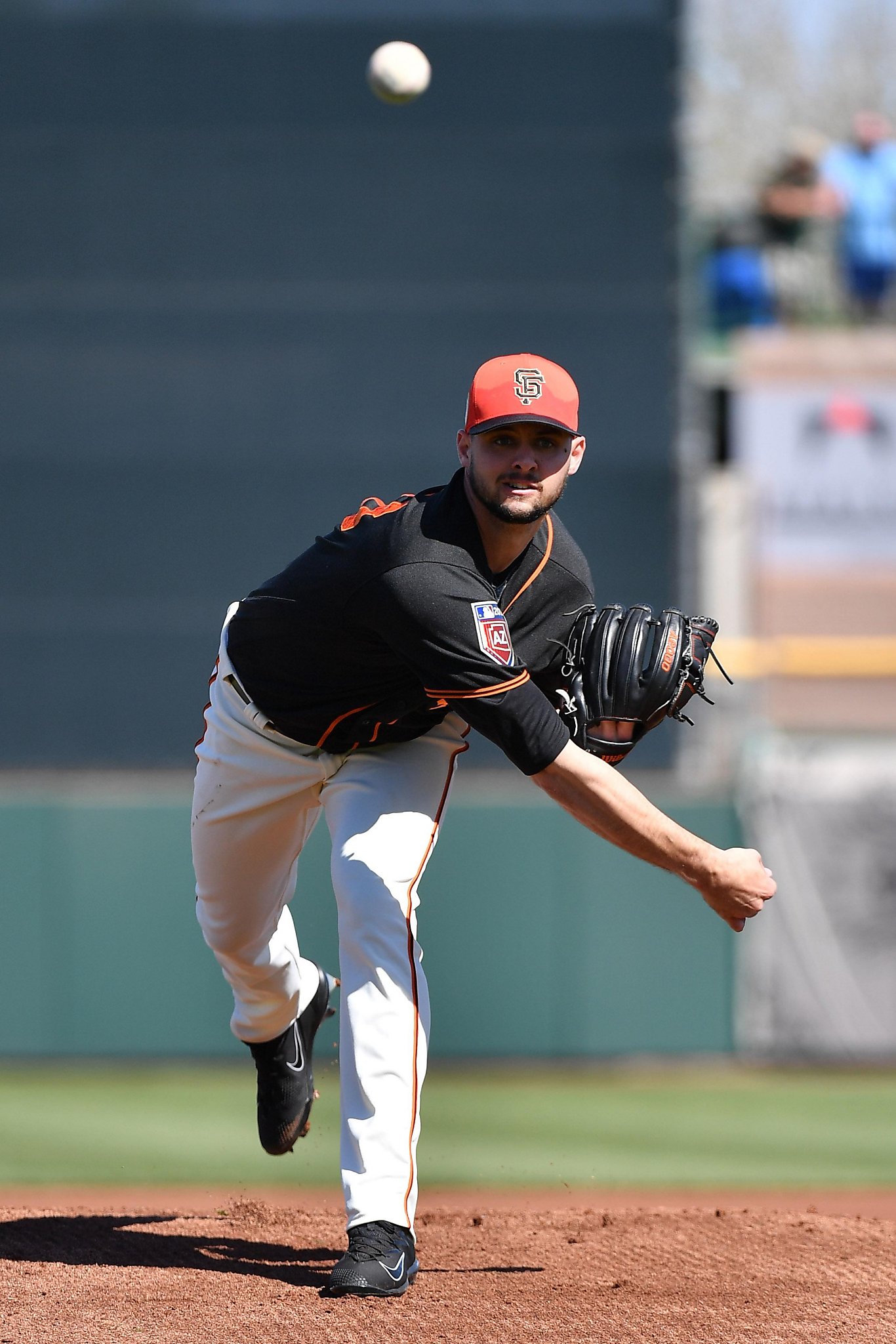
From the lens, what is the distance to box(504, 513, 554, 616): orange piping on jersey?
3.20 metres

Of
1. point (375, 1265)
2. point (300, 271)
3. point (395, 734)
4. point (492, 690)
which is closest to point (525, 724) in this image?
point (492, 690)

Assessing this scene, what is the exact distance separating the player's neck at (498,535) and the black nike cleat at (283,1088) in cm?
122

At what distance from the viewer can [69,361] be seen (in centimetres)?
716

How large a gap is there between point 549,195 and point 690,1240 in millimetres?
4763

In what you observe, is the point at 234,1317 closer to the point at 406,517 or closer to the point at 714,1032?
the point at 406,517

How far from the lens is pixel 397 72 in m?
4.95

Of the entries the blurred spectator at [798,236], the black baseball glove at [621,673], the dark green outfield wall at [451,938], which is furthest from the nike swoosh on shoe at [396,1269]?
the blurred spectator at [798,236]

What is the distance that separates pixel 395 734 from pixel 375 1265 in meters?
0.96

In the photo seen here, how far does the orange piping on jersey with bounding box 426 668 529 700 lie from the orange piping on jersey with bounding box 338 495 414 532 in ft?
1.18

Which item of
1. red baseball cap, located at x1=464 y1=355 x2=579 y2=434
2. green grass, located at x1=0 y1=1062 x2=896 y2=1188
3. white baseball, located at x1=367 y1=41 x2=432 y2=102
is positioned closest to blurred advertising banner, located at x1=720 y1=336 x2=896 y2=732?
green grass, located at x1=0 y1=1062 x2=896 y2=1188

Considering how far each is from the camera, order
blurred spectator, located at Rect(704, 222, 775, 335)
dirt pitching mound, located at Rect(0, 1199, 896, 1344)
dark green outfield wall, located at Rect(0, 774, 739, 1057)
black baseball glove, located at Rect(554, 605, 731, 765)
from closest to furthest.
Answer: dirt pitching mound, located at Rect(0, 1199, 896, 1344) < black baseball glove, located at Rect(554, 605, 731, 765) < dark green outfield wall, located at Rect(0, 774, 739, 1057) < blurred spectator, located at Rect(704, 222, 775, 335)

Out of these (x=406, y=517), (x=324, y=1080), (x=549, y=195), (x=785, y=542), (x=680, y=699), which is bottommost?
(x=324, y=1080)

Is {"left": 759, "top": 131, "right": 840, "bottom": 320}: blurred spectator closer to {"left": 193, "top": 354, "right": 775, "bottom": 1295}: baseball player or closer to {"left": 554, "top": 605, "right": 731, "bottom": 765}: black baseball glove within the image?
{"left": 554, "top": 605, "right": 731, "bottom": 765}: black baseball glove

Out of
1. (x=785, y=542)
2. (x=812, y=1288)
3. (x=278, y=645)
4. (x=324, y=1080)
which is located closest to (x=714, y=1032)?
(x=324, y=1080)
